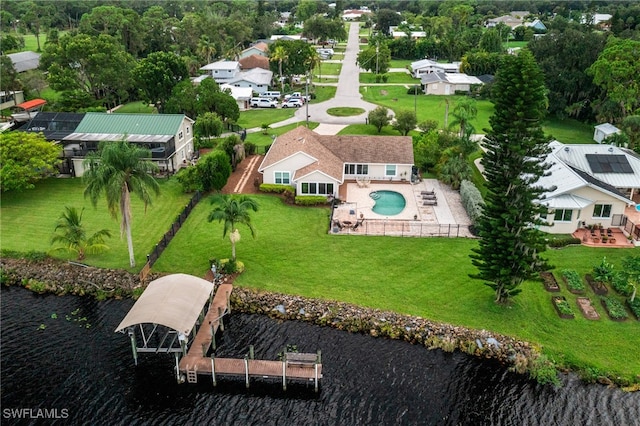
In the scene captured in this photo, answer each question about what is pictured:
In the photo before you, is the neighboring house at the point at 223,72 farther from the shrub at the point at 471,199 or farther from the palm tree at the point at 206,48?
the shrub at the point at 471,199

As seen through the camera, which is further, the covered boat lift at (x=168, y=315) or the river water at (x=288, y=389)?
the covered boat lift at (x=168, y=315)

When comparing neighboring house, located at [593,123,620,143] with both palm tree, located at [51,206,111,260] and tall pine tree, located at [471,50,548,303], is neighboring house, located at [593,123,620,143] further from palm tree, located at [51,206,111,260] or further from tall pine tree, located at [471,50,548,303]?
palm tree, located at [51,206,111,260]

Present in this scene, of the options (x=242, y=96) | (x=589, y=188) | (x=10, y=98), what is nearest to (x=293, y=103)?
(x=242, y=96)

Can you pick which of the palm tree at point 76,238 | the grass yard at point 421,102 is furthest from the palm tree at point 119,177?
the grass yard at point 421,102

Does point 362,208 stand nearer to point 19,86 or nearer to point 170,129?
point 170,129

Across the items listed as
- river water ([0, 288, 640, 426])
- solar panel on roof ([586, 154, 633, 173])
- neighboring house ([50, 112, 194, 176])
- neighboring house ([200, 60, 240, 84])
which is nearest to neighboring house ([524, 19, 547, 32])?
neighboring house ([200, 60, 240, 84])

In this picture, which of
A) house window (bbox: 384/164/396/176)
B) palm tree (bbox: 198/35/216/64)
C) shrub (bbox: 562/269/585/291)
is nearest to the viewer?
shrub (bbox: 562/269/585/291)
